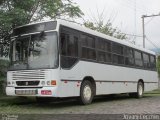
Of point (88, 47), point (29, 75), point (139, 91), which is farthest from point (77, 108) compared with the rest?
point (139, 91)

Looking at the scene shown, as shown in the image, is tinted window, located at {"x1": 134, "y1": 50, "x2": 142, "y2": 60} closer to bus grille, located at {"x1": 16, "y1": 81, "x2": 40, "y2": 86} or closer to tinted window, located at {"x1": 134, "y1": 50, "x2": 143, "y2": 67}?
tinted window, located at {"x1": 134, "y1": 50, "x2": 143, "y2": 67}

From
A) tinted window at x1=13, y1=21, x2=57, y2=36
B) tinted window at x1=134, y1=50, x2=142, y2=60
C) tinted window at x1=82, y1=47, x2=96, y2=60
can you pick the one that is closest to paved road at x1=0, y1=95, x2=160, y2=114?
tinted window at x1=82, y1=47, x2=96, y2=60

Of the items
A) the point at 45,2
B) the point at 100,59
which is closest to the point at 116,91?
the point at 100,59

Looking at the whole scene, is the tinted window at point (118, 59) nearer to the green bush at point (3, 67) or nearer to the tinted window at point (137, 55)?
the tinted window at point (137, 55)

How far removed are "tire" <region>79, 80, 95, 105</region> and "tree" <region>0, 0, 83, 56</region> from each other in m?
4.14

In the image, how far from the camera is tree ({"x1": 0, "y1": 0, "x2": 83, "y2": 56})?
1579 centimetres

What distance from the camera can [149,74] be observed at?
78.6ft

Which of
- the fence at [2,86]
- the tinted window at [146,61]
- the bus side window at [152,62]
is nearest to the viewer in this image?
the fence at [2,86]

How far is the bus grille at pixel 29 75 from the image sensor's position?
12984 millimetres

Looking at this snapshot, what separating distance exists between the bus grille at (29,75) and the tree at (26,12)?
2767 millimetres

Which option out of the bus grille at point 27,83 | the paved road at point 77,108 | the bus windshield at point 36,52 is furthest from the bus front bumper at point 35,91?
the bus windshield at point 36,52

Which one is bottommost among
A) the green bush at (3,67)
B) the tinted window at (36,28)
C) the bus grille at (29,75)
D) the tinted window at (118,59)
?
the bus grille at (29,75)

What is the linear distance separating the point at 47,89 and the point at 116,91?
19.7ft

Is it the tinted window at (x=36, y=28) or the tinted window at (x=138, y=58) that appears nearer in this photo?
the tinted window at (x=36, y=28)
